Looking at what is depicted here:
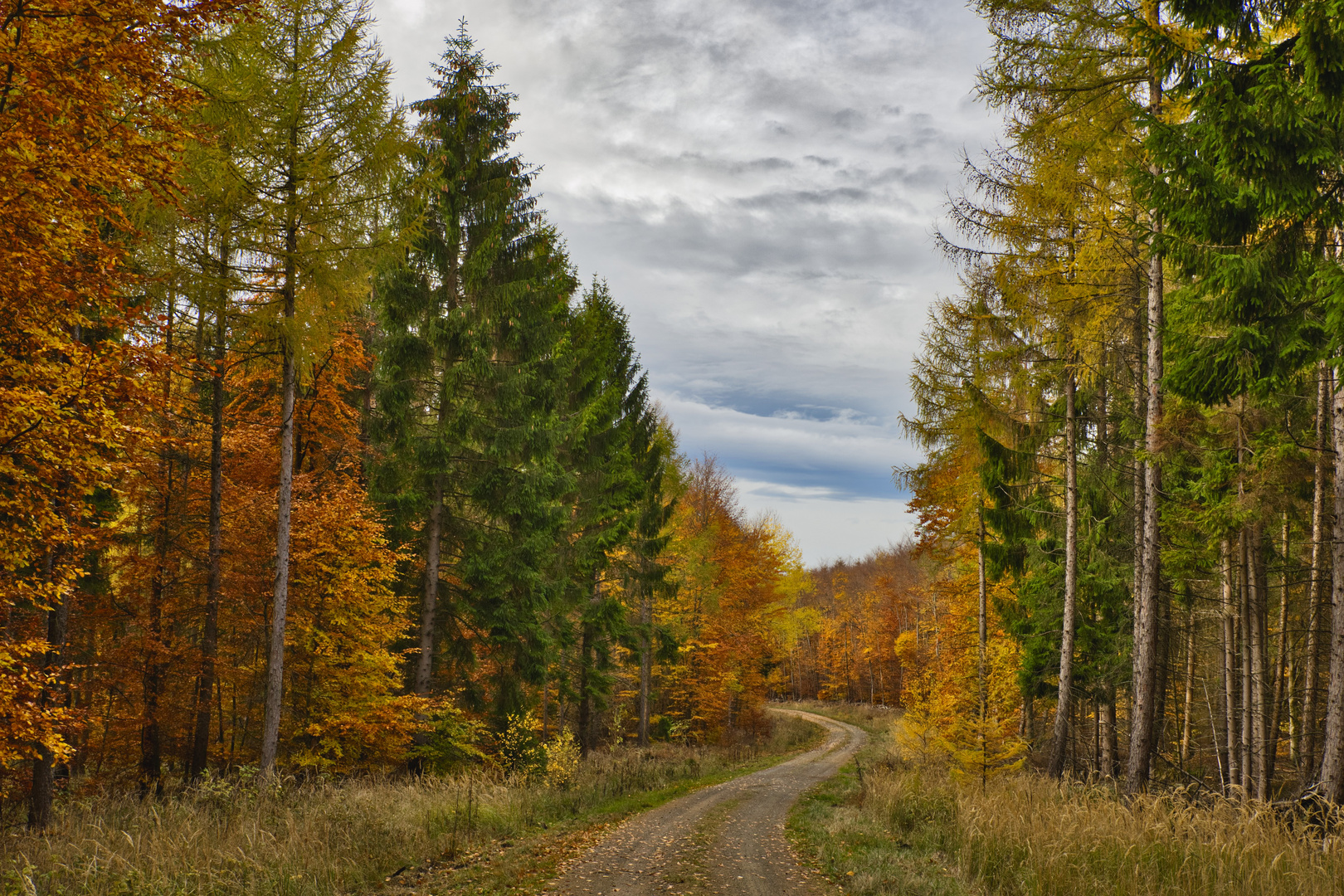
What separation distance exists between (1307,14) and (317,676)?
58.0 ft

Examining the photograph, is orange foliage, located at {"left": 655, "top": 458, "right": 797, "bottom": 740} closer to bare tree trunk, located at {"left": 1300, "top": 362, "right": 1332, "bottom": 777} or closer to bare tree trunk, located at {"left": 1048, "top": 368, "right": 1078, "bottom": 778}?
bare tree trunk, located at {"left": 1048, "top": 368, "right": 1078, "bottom": 778}

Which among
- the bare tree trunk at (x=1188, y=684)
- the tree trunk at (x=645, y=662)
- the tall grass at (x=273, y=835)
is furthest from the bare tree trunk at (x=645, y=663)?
the bare tree trunk at (x=1188, y=684)

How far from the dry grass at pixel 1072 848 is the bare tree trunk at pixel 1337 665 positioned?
71 cm

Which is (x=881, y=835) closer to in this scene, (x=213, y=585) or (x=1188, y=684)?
(x=213, y=585)

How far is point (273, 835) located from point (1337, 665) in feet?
42.0

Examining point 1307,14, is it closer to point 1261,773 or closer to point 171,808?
point 1261,773

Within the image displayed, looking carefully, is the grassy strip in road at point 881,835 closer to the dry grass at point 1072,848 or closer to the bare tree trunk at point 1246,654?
the dry grass at point 1072,848

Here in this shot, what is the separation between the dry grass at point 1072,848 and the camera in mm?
6410

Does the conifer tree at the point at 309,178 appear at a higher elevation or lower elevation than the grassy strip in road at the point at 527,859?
higher

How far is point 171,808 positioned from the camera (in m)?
9.06

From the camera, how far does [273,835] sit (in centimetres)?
826

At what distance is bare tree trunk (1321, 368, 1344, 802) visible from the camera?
732 cm

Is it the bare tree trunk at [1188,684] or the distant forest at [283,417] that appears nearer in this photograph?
the distant forest at [283,417]

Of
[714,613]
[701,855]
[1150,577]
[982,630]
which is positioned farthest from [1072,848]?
[714,613]
